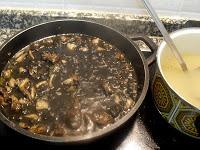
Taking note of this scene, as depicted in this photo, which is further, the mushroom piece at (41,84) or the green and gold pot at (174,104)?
the mushroom piece at (41,84)

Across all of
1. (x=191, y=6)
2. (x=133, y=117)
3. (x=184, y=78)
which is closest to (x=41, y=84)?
(x=133, y=117)

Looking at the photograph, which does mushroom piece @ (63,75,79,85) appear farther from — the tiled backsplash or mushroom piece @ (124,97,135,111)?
the tiled backsplash

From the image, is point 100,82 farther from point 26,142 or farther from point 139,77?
point 26,142

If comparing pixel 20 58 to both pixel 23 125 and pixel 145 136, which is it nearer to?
pixel 23 125

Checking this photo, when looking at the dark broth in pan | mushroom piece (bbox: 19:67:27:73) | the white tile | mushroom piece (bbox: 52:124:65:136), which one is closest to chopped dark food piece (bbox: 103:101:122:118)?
the dark broth in pan

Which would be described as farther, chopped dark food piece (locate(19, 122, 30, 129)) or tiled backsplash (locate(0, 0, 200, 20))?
tiled backsplash (locate(0, 0, 200, 20))

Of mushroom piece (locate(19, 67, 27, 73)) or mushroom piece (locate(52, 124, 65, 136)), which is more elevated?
mushroom piece (locate(19, 67, 27, 73))

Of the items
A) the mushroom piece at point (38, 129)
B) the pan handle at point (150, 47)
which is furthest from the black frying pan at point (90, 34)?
the mushroom piece at point (38, 129)

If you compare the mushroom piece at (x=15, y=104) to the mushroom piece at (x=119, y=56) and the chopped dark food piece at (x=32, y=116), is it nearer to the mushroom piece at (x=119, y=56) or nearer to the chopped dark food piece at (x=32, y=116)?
the chopped dark food piece at (x=32, y=116)
